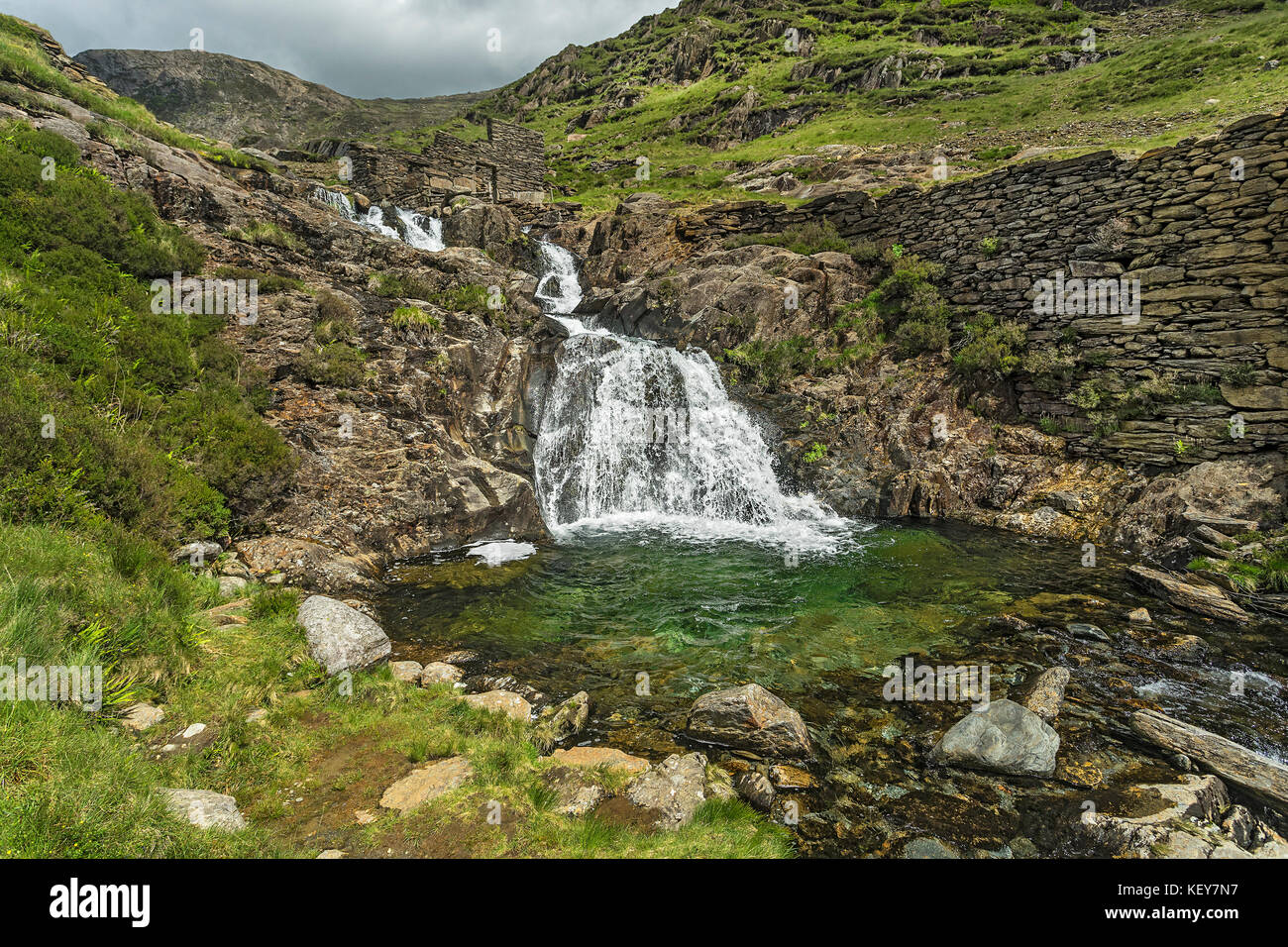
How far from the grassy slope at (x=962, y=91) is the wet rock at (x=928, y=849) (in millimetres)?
23674

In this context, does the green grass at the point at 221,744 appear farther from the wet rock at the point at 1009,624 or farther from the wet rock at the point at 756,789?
the wet rock at the point at 1009,624

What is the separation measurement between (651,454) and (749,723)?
11.0 m

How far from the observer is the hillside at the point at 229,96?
77938 millimetres

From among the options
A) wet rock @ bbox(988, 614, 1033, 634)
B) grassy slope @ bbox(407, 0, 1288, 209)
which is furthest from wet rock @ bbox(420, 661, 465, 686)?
grassy slope @ bbox(407, 0, 1288, 209)

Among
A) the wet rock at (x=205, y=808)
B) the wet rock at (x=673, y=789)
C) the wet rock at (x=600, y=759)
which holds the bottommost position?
the wet rock at (x=600, y=759)

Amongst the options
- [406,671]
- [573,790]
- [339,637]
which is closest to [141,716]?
[339,637]

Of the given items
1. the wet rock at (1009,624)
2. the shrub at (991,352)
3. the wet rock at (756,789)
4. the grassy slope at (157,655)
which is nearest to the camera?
the grassy slope at (157,655)

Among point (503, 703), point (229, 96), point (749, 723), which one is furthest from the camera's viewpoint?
point (229, 96)

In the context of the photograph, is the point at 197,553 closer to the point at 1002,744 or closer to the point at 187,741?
the point at 187,741

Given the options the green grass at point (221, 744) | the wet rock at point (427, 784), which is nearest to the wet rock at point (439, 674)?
the green grass at point (221, 744)

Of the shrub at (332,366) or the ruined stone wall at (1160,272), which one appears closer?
the ruined stone wall at (1160,272)

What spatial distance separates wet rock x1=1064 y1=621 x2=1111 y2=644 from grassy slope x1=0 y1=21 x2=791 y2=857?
6.66m

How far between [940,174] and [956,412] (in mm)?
16095

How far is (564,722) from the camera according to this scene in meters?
5.41
